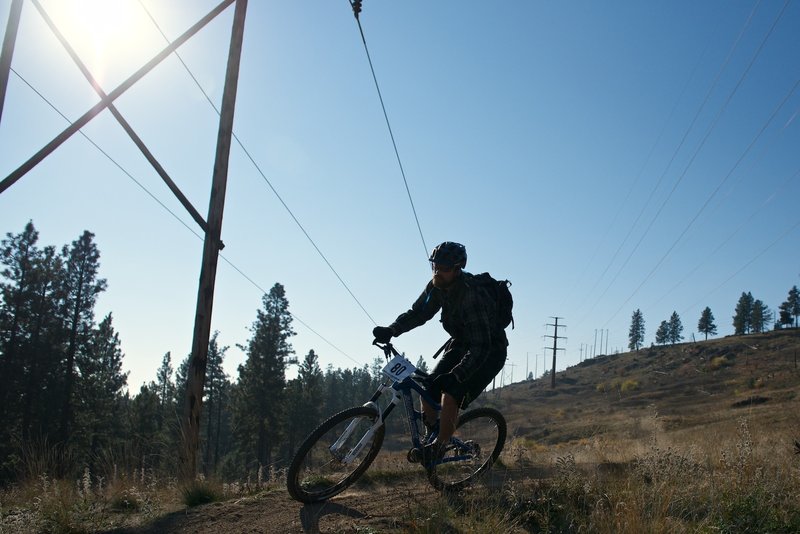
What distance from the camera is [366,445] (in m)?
5.10

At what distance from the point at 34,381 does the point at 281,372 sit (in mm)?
22222

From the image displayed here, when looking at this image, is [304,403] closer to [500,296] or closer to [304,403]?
[304,403]

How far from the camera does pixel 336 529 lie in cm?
404

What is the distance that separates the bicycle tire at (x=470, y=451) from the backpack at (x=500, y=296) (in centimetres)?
114

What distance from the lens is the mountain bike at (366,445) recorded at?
4844 millimetres

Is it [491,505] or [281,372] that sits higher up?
[281,372]

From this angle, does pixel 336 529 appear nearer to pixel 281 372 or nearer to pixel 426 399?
pixel 426 399

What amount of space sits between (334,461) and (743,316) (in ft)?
504

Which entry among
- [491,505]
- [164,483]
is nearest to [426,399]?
[491,505]

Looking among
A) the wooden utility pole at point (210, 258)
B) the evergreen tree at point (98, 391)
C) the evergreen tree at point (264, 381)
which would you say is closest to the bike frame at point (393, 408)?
the wooden utility pole at point (210, 258)

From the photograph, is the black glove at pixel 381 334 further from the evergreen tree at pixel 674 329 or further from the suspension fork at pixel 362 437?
the evergreen tree at pixel 674 329

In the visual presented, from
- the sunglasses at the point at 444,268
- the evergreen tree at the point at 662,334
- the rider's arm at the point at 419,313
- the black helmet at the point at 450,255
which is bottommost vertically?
the rider's arm at the point at 419,313

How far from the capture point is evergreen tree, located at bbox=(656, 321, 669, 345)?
511 feet

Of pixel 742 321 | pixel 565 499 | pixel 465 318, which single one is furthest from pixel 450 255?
pixel 742 321
